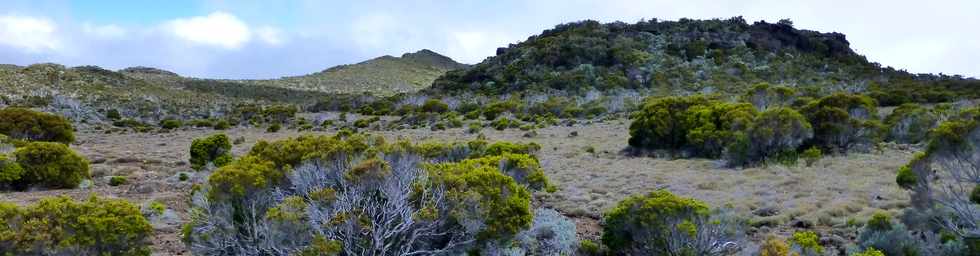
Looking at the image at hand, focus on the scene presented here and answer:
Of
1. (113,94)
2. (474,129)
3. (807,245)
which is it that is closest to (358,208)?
(807,245)

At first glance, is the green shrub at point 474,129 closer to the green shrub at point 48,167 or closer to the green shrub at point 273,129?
the green shrub at point 273,129

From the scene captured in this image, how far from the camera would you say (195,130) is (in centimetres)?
3350

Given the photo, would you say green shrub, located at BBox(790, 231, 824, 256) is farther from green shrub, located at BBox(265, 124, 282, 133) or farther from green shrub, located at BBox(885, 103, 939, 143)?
green shrub, located at BBox(265, 124, 282, 133)

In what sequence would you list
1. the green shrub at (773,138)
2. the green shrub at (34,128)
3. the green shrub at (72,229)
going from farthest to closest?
the green shrub at (34,128), the green shrub at (773,138), the green shrub at (72,229)

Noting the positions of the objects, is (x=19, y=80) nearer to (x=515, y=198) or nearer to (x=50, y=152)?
(x=50, y=152)

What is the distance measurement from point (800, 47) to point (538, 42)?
2391cm

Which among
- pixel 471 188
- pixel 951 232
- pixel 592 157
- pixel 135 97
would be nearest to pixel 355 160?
pixel 471 188

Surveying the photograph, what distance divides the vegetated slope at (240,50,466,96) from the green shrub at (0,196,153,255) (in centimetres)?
7089

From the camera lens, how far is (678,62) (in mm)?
57312

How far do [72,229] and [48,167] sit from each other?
8.53 meters

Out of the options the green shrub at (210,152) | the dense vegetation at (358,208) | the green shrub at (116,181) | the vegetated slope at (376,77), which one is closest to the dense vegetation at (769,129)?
the dense vegetation at (358,208)

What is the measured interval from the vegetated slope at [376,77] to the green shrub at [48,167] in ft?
207

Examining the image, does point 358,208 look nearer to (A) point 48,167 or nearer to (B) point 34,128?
(A) point 48,167

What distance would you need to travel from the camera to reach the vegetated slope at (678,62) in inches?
2019
